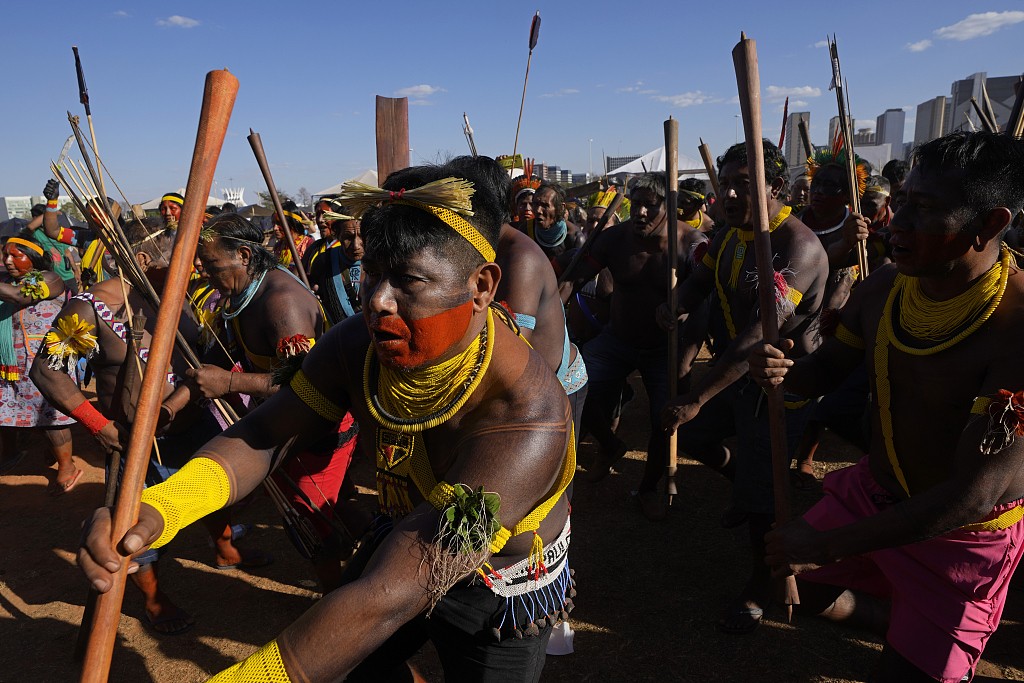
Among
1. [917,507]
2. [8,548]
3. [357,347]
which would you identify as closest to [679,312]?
[917,507]

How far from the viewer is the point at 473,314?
186cm

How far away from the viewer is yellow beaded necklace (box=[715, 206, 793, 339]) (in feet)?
12.5

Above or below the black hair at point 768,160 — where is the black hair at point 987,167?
below

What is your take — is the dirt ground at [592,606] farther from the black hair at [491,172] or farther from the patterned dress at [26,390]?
the black hair at [491,172]

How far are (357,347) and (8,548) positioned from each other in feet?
14.5

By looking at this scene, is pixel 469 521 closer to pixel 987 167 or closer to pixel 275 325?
pixel 987 167

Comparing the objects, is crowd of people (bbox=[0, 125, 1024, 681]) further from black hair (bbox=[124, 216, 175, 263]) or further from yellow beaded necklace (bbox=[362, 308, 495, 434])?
black hair (bbox=[124, 216, 175, 263])

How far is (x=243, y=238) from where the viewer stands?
11.9ft

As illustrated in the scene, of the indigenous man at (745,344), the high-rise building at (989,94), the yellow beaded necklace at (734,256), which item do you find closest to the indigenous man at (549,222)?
the indigenous man at (745,344)

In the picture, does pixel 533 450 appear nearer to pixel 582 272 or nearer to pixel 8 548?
pixel 582 272

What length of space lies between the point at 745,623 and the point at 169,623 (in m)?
3.19

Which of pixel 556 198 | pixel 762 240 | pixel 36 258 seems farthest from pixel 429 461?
pixel 556 198

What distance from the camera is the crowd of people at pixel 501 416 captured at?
1.69m

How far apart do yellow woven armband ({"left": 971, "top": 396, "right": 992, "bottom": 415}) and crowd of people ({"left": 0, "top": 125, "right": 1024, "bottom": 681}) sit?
1cm
